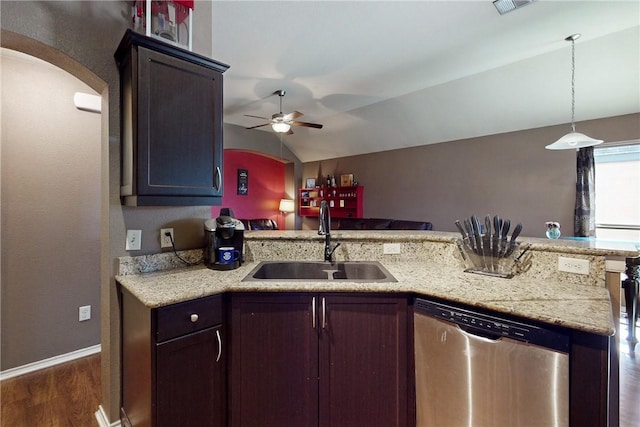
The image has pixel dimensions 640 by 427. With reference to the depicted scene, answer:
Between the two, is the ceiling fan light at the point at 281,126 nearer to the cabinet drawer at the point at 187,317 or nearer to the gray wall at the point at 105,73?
the gray wall at the point at 105,73

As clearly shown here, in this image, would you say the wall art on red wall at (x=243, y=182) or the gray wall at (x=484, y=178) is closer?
the gray wall at (x=484, y=178)

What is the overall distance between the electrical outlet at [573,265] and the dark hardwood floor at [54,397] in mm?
2734

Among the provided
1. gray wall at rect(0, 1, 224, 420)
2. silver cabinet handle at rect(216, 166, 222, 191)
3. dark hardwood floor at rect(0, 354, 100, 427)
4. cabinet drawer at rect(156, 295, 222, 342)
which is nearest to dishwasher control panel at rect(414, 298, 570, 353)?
cabinet drawer at rect(156, 295, 222, 342)

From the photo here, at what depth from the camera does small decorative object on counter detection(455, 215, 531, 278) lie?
1.60 m

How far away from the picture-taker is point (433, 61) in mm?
3379

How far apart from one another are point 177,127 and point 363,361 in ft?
4.94

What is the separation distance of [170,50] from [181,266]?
1193mm

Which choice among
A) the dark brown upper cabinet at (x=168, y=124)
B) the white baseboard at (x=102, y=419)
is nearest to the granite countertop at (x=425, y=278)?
the dark brown upper cabinet at (x=168, y=124)

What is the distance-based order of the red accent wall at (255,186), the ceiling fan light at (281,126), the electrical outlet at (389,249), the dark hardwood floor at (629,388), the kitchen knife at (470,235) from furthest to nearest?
1. the red accent wall at (255,186)
2. the ceiling fan light at (281,126)
3. the electrical outlet at (389,249)
4. the dark hardwood floor at (629,388)
5. the kitchen knife at (470,235)

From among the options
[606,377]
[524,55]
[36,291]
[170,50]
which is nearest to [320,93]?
[524,55]

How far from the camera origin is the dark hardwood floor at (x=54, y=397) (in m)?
1.74

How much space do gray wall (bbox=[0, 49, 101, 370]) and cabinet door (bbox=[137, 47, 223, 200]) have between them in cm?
150

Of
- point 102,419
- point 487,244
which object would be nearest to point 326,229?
point 487,244

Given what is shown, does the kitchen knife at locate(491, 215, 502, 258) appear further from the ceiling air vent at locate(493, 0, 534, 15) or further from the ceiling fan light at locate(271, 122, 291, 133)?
the ceiling fan light at locate(271, 122, 291, 133)
